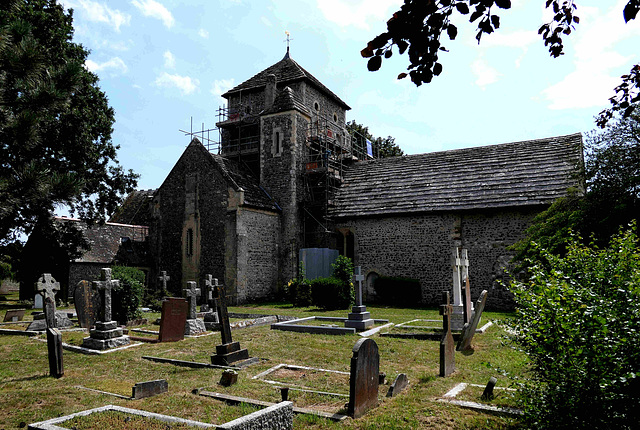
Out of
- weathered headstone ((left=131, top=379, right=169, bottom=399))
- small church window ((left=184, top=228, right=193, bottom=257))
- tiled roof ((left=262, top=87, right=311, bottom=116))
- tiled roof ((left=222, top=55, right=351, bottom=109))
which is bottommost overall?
weathered headstone ((left=131, top=379, right=169, bottom=399))

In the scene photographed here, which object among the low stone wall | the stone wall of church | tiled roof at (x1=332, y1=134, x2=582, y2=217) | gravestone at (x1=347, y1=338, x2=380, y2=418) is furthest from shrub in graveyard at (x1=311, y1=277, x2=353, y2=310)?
the low stone wall

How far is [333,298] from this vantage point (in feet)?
61.9

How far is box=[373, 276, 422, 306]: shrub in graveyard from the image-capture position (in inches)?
832

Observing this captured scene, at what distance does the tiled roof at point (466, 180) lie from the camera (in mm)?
20141

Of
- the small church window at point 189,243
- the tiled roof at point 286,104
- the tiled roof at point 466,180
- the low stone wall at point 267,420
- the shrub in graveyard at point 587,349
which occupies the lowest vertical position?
the low stone wall at point 267,420

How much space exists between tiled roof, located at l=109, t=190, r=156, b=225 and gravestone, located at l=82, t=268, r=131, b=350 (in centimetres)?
2422

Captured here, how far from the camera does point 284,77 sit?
29.2 metres

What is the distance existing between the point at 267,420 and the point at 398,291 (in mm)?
17626

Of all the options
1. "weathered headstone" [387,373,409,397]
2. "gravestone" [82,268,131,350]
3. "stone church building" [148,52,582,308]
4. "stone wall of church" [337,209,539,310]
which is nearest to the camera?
"weathered headstone" [387,373,409,397]

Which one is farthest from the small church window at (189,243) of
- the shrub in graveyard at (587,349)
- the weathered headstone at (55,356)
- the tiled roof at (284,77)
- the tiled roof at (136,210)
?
the shrub in graveyard at (587,349)

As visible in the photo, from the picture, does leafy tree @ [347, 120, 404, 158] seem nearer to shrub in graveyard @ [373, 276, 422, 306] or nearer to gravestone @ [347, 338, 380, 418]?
shrub in graveyard @ [373, 276, 422, 306]

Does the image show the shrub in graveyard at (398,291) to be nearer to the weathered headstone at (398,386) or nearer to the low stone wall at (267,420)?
the weathered headstone at (398,386)

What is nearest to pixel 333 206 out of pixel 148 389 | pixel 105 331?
pixel 105 331

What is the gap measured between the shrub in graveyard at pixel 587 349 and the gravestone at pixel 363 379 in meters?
1.98
